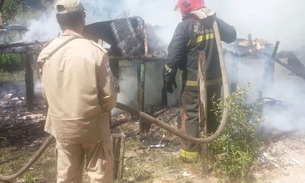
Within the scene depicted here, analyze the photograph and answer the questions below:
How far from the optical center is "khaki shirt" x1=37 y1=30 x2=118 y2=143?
119 inches

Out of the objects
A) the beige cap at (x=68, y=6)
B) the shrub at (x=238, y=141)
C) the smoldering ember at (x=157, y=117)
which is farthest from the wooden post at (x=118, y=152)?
the beige cap at (x=68, y=6)

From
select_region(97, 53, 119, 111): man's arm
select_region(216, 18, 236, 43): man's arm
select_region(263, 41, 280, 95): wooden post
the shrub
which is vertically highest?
select_region(216, 18, 236, 43): man's arm

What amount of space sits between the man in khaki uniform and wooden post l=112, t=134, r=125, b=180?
1.14 metres

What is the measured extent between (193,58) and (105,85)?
234 centimetres

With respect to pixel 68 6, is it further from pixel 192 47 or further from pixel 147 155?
pixel 147 155

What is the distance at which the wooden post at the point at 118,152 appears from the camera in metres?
4.53

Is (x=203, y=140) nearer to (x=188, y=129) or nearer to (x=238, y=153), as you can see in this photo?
(x=238, y=153)

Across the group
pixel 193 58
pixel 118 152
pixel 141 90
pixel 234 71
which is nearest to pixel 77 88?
pixel 118 152

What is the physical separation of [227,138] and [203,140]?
1.32ft

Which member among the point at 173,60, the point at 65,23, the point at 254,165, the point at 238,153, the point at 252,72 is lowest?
the point at 254,165

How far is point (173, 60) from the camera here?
5121 mm

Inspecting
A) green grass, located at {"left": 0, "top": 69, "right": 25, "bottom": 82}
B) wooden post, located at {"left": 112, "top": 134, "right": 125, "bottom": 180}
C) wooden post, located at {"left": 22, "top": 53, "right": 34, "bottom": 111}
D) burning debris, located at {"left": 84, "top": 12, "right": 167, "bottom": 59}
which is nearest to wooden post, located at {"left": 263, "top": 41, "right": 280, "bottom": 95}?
burning debris, located at {"left": 84, "top": 12, "right": 167, "bottom": 59}

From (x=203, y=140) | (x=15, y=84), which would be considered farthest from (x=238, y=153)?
(x=15, y=84)

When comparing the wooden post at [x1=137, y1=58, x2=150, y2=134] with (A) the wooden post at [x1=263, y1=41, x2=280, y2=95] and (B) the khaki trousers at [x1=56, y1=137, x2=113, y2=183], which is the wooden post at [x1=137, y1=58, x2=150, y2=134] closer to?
(A) the wooden post at [x1=263, y1=41, x2=280, y2=95]
